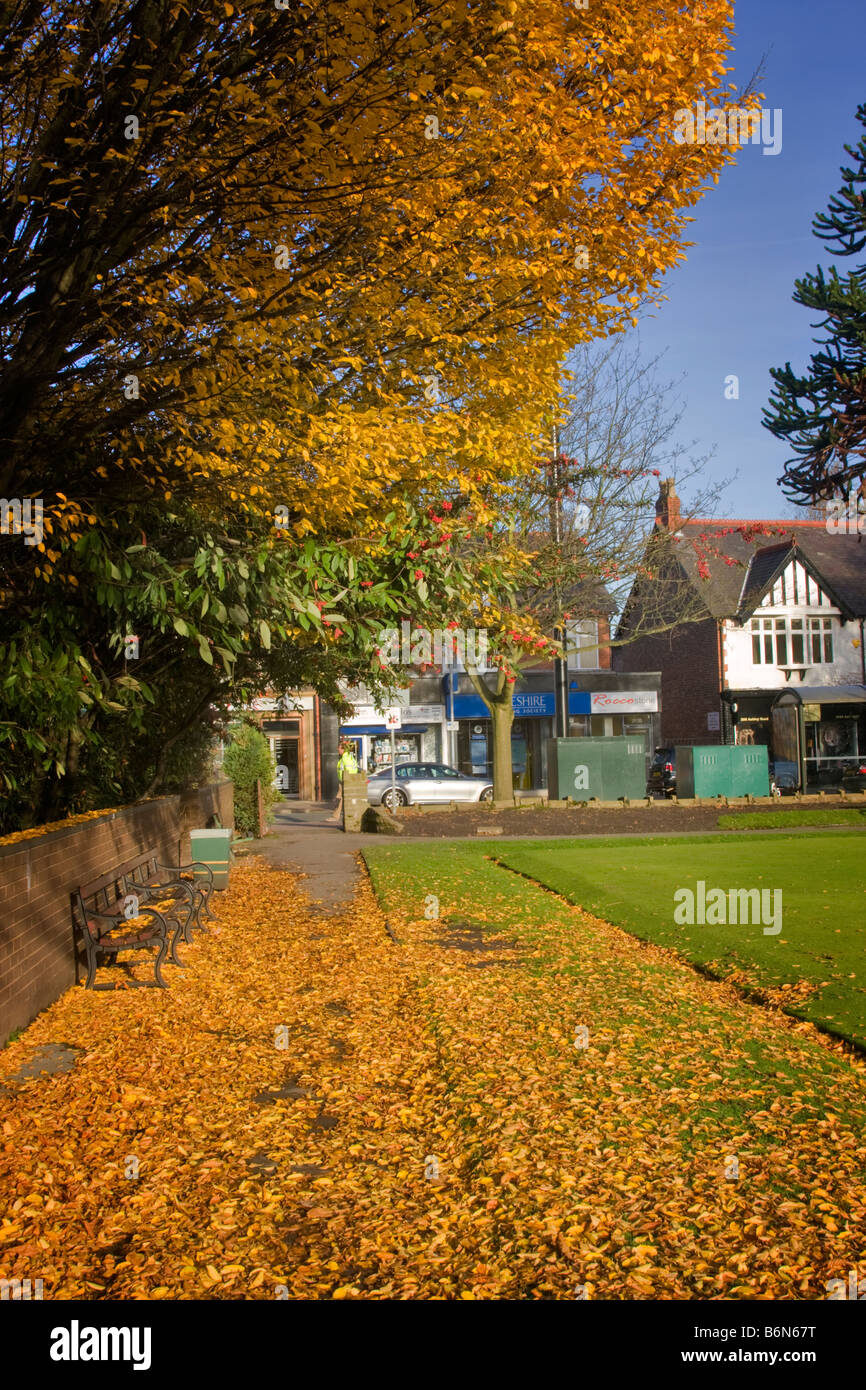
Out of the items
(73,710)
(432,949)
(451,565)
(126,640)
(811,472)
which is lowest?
(432,949)

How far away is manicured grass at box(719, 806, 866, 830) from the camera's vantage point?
22547mm

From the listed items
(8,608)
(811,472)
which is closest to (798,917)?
(8,608)

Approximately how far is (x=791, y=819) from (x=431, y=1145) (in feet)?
64.4

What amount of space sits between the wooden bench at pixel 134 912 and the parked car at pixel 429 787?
1914 centimetres

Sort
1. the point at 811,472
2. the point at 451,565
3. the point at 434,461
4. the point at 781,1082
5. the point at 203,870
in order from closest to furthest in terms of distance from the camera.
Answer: the point at 781,1082, the point at 434,461, the point at 451,565, the point at 203,870, the point at 811,472

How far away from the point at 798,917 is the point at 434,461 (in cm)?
627

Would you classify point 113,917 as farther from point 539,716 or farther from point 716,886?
point 539,716

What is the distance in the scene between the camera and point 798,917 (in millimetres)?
11250

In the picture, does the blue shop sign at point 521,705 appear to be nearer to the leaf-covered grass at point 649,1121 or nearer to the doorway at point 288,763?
the doorway at point 288,763

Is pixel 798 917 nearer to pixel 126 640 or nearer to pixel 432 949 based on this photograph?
pixel 432 949

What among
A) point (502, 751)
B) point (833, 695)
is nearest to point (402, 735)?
point (833, 695)

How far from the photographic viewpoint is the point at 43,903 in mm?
8367

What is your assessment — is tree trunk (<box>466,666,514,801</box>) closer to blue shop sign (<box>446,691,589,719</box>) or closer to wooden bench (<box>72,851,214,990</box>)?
wooden bench (<box>72,851,214,990</box>)

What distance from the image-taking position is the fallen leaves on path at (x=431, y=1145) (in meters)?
4.10
